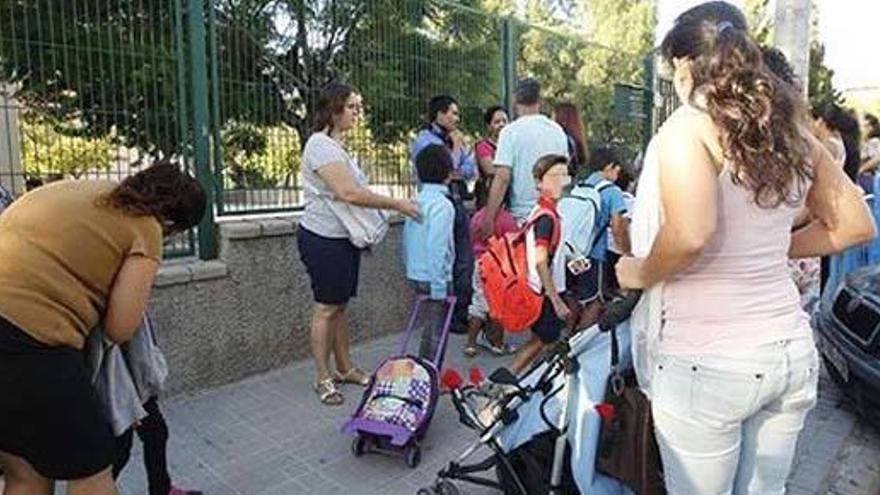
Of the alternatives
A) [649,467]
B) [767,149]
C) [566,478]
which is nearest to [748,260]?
[767,149]

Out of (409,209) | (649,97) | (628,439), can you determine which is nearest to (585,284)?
(409,209)

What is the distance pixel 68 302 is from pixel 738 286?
6.00 ft

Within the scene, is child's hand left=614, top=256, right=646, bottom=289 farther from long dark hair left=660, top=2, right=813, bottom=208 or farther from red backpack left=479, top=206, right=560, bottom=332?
red backpack left=479, top=206, right=560, bottom=332

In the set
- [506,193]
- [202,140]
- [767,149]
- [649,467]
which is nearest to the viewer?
[767,149]

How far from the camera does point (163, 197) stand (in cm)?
231

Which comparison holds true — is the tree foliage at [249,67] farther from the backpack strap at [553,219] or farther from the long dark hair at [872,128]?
the long dark hair at [872,128]

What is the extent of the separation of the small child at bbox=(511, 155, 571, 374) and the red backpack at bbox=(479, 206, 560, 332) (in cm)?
2

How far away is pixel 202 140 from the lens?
457 centimetres

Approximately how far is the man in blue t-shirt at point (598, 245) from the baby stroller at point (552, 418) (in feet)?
5.91

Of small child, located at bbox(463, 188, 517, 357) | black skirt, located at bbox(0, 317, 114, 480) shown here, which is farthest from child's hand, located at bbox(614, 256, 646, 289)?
small child, located at bbox(463, 188, 517, 357)

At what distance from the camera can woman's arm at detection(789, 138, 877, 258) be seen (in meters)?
1.91

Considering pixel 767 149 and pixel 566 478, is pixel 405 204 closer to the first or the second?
pixel 566 478

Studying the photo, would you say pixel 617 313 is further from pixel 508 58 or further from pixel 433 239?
pixel 508 58

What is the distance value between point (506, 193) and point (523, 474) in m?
2.51
